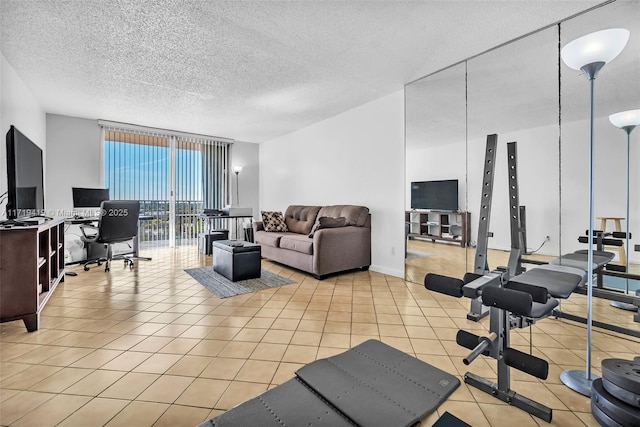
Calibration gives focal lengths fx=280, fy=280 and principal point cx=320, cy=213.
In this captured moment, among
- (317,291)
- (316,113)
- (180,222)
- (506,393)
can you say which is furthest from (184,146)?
(506,393)

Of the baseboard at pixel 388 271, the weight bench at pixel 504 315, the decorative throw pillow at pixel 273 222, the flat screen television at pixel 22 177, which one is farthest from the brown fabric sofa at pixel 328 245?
the flat screen television at pixel 22 177

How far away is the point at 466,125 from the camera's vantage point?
3100 mm

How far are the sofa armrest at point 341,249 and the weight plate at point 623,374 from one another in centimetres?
268

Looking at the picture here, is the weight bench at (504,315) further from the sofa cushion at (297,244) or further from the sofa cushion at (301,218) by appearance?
the sofa cushion at (301,218)

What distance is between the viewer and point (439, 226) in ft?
11.0

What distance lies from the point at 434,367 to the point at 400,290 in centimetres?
158

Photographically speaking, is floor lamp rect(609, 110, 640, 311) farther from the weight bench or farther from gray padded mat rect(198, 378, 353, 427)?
gray padded mat rect(198, 378, 353, 427)

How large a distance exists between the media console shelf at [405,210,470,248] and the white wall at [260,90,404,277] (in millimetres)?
186

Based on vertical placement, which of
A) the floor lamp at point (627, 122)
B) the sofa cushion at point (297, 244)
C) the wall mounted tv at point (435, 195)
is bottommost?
the sofa cushion at point (297, 244)

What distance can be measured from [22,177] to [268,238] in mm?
2879

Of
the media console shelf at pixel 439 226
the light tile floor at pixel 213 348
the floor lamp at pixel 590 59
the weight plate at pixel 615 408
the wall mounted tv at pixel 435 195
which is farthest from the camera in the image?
the wall mounted tv at pixel 435 195

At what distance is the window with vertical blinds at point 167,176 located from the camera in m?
5.46

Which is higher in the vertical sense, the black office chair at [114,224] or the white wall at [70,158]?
the white wall at [70,158]

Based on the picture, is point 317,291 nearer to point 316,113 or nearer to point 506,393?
point 506,393
